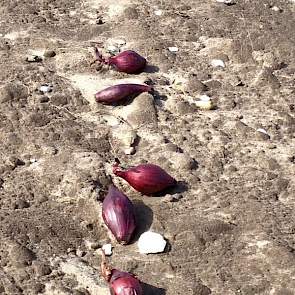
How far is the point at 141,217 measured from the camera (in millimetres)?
3348

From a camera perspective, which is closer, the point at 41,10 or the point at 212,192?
the point at 212,192

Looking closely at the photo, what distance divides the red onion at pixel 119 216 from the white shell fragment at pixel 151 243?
6 cm

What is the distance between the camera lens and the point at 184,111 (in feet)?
13.3

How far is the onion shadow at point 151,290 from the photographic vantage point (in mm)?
2990

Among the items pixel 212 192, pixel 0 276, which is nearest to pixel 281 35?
pixel 212 192

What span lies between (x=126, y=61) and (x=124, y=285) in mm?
1666

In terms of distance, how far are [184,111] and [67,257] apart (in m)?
1.20

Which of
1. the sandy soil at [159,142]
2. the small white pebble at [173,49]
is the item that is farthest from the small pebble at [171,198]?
the small white pebble at [173,49]

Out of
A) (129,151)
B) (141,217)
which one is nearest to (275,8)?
(129,151)

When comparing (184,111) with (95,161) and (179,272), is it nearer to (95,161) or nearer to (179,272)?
(95,161)

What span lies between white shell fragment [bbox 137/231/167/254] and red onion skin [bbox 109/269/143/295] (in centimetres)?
21

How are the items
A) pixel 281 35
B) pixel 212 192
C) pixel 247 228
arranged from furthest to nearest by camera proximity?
1. pixel 281 35
2. pixel 212 192
3. pixel 247 228

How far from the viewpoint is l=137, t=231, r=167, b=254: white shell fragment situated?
124 inches

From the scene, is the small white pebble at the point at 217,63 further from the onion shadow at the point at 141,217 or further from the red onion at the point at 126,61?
the onion shadow at the point at 141,217
